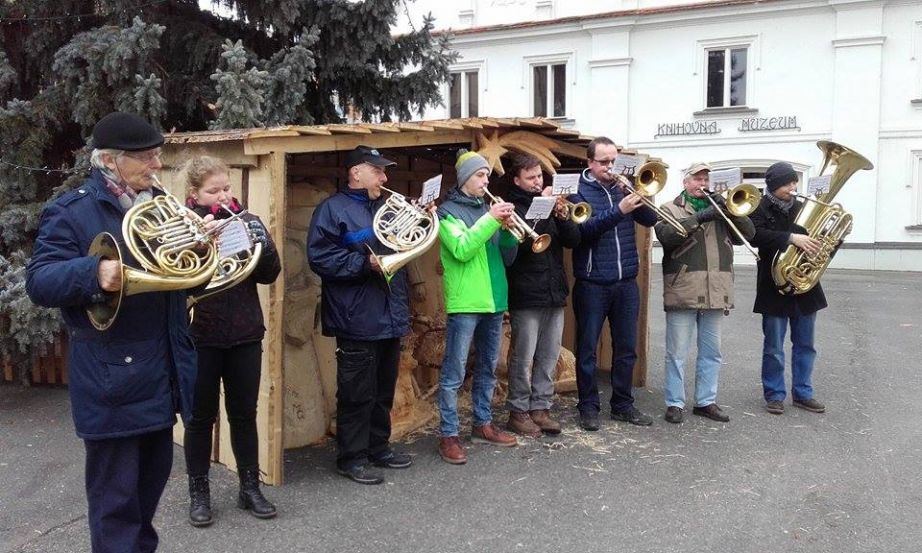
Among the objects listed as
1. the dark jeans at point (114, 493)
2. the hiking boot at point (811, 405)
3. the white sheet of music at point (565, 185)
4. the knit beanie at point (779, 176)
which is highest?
the knit beanie at point (779, 176)

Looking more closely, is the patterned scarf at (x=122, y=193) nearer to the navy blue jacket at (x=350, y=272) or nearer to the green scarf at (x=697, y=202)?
the navy blue jacket at (x=350, y=272)

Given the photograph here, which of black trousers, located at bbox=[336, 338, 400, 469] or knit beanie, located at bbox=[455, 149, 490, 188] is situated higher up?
knit beanie, located at bbox=[455, 149, 490, 188]

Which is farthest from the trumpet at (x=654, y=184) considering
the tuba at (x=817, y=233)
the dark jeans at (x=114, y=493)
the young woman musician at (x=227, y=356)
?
the dark jeans at (x=114, y=493)

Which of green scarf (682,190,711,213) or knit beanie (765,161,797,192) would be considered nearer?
green scarf (682,190,711,213)

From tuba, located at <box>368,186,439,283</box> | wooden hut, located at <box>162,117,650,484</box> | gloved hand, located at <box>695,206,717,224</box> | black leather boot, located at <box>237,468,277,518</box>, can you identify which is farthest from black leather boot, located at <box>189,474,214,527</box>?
gloved hand, located at <box>695,206,717,224</box>

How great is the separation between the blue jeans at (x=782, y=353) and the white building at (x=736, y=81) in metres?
13.6

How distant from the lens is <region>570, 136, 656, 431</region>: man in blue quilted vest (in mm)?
5461

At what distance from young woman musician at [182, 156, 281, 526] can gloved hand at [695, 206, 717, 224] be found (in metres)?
3.17

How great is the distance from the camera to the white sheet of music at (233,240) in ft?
11.0

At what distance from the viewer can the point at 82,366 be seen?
9.48 ft

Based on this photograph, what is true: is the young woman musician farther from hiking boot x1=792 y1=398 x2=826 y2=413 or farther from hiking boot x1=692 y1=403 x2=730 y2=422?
hiking boot x1=792 y1=398 x2=826 y2=413

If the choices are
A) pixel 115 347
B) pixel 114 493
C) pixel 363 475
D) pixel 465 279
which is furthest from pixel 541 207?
pixel 114 493

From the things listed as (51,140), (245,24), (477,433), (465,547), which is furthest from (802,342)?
(51,140)

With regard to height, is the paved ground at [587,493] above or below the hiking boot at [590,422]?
below
